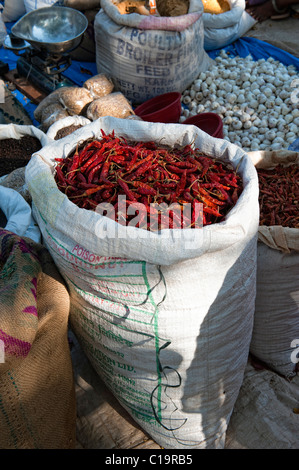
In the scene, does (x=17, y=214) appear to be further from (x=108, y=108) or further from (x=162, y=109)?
(x=162, y=109)

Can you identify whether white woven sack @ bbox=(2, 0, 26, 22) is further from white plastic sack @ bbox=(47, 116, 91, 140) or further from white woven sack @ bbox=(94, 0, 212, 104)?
white plastic sack @ bbox=(47, 116, 91, 140)

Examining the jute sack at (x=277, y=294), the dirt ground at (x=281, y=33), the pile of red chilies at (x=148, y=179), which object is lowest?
the jute sack at (x=277, y=294)

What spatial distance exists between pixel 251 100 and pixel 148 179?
223 centimetres

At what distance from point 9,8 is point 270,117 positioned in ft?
10.8

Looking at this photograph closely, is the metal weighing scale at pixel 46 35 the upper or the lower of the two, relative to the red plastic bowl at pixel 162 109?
upper

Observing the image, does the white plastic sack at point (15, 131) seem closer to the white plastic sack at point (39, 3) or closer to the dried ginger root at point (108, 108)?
→ the dried ginger root at point (108, 108)

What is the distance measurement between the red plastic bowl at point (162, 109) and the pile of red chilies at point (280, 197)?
108cm

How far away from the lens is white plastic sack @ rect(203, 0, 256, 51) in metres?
4.15

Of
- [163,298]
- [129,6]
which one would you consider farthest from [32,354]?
[129,6]

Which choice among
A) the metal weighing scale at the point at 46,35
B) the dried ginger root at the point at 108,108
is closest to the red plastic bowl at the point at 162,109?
the dried ginger root at the point at 108,108

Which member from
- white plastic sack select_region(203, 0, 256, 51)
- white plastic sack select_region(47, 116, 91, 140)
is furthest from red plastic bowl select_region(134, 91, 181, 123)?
white plastic sack select_region(203, 0, 256, 51)

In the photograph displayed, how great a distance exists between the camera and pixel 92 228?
157cm

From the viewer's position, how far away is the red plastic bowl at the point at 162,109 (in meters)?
3.21

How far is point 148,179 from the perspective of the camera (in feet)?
5.93
